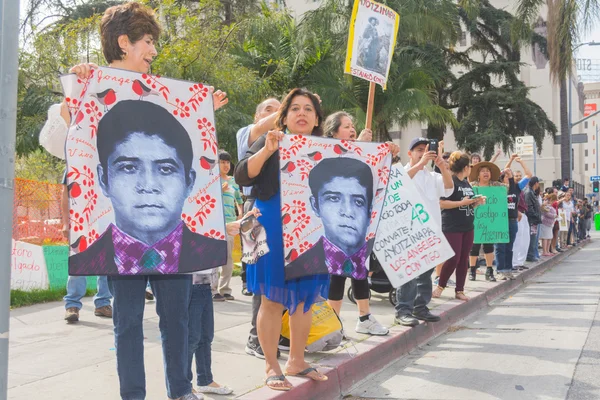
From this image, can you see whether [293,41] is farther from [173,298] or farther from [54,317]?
[173,298]

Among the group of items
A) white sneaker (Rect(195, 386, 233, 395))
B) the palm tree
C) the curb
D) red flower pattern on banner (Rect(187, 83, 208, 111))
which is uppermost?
the palm tree

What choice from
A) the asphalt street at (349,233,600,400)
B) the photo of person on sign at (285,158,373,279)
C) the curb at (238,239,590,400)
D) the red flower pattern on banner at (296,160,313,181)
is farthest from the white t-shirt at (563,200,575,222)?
the red flower pattern on banner at (296,160,313,181)

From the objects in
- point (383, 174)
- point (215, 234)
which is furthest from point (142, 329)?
point (383, 174)

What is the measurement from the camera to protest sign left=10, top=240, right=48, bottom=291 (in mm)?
8531

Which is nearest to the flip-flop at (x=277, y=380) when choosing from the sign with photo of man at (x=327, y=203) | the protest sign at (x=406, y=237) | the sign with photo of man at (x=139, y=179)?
the sign with photo of man at (x=327, y=203)

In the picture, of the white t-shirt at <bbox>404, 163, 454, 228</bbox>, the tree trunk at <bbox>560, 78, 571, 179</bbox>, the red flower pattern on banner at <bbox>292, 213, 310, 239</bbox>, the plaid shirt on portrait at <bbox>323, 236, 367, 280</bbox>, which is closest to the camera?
the red flower pattern on banner at <bbox>292, 213, 310, 239</bbox>

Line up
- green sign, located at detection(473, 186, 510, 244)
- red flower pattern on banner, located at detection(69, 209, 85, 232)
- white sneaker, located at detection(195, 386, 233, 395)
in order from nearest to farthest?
red flower pattern on banner, located at detection(69, 209, 85, 232) < white sneaker, located at detection(195, 386, 233, 395) < green sign, located at detection(473, 186, 510, 244)

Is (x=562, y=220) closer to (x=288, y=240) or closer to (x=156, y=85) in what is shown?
(x=288, y=240)

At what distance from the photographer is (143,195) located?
3.38 meters

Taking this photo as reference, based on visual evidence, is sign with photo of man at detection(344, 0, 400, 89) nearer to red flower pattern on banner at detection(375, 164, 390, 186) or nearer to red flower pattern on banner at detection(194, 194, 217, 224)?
red flower pattern on banner at detection(375, 164, 390, 186)

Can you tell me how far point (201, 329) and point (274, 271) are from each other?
1.87 feet

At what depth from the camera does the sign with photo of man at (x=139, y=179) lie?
325 centimetres

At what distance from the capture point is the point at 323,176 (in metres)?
4.57

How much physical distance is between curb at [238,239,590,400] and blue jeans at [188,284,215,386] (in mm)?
309
